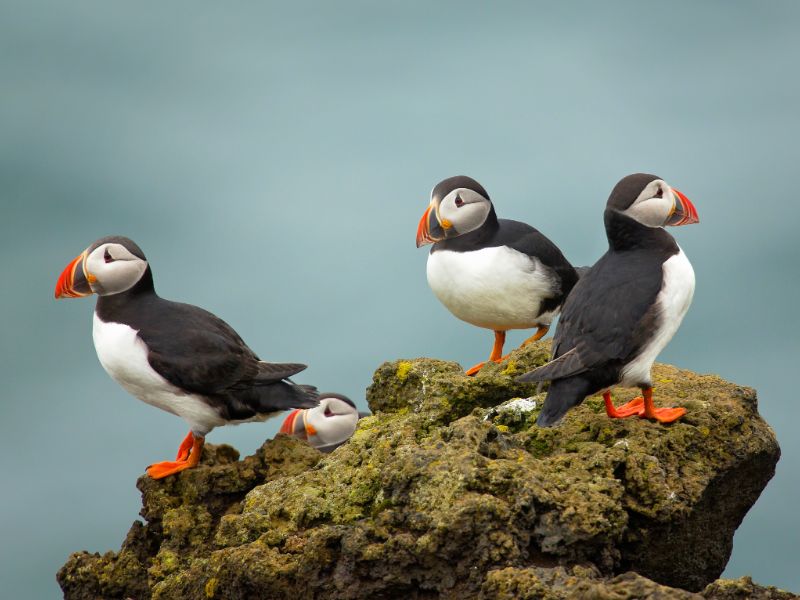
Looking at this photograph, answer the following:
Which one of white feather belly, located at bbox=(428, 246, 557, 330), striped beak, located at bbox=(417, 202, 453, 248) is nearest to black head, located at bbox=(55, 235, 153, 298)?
striped beak, located at bbox=(417, 202, 453, 248)

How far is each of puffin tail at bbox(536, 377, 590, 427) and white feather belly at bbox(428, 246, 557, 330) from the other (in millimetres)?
2467

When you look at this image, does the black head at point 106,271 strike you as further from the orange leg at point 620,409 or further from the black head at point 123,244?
the orange leg at point 620,409

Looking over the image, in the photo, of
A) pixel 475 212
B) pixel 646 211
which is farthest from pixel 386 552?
pixel 475 212

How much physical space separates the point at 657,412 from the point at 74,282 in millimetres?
3797

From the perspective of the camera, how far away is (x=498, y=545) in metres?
5.43

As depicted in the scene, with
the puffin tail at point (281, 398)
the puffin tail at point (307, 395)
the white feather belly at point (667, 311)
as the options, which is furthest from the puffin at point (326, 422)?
the white feather belly at point (667, 311)

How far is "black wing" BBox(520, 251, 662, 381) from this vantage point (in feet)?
21.2

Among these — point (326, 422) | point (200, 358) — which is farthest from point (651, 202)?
point (326, 422)

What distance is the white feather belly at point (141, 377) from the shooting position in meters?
7.80

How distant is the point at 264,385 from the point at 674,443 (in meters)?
2.71

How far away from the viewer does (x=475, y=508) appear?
546 cm

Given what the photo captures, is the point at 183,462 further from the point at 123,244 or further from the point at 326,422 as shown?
the point at 326,422

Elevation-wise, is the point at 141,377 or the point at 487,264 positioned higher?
the point at 487,264

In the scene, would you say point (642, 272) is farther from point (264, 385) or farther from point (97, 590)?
point (97, 590)
